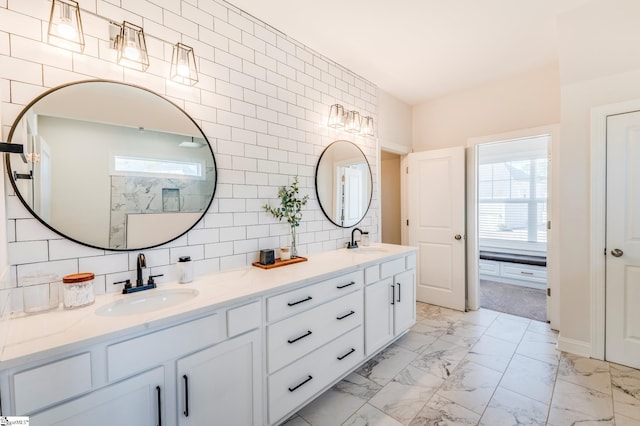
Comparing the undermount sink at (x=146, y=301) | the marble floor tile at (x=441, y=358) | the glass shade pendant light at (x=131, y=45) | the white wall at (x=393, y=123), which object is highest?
the white wall at (x=393, y=123)

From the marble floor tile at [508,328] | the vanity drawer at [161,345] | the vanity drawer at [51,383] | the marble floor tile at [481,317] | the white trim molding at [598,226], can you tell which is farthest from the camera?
the marble floor tile at [481,317]

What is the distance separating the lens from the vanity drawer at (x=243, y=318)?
137 centimetres

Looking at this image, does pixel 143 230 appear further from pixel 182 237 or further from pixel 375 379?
pixel 375 379

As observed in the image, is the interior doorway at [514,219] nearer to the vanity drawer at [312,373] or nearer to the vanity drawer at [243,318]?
the vanity drawer at [312,373]

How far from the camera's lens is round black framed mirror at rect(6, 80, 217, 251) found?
1312 millimetres

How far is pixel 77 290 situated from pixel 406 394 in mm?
2066

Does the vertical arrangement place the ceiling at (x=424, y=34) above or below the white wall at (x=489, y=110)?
above

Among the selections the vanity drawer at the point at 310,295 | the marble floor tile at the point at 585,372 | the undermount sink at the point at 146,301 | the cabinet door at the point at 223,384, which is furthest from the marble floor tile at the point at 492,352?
the undermount sink at the point at 146,301

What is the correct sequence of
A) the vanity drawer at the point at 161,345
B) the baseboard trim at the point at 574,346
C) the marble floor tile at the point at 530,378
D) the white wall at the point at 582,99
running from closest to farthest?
the vanity drawer at the point at 161,345 → the marble floor tile at the point at 530,378 → the white wall at the point at 582,99 → the baseboard trim at the point at 574,346

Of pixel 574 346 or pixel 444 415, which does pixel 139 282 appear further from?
pixel 574 346

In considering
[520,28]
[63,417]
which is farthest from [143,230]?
[520,28]

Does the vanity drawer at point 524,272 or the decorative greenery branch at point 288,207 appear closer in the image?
the decorative greenery branch at point 288,207

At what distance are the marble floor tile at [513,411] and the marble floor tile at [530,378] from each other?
0.08 metres

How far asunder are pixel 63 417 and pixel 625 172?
369cm
